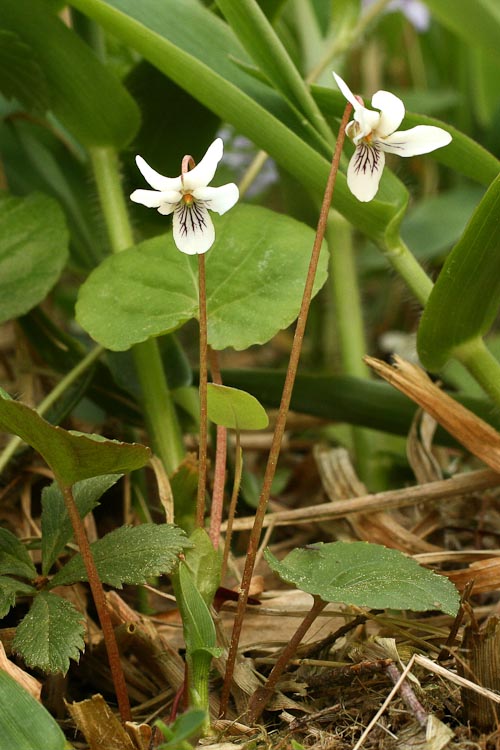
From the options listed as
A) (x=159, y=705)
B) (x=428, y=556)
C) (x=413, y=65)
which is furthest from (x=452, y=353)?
(x=413, y=65)

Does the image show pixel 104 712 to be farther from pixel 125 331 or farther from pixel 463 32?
pixel 463 32

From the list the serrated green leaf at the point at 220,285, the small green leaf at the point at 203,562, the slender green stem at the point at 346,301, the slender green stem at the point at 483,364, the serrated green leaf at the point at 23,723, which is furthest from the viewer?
the slender green stem at the point at 346,301

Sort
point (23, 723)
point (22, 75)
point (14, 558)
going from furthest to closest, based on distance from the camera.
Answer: point (22, 75), point (14, 558), point (23, 723)

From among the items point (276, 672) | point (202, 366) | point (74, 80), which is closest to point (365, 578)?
point (276, 672)

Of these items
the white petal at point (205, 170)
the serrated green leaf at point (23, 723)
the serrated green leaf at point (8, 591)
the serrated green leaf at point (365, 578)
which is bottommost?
the serrated green leaf at point (23, 723)

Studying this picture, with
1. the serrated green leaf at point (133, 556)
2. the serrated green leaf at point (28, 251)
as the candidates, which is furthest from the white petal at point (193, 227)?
the serrated green leaf at point (28, 251)

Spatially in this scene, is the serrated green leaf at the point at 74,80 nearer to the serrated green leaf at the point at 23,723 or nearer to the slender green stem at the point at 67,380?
the slender green stem at the point at 67,380

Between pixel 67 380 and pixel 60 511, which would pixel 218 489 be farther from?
pixel 67 380
